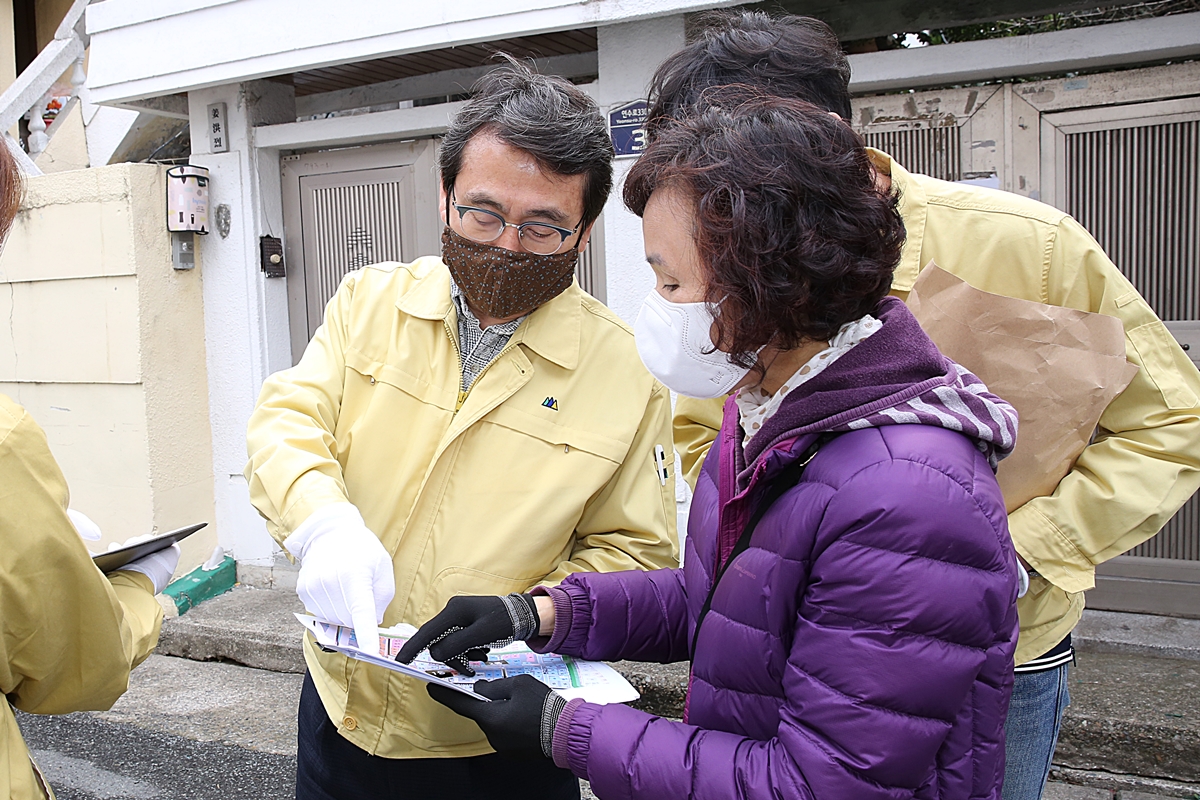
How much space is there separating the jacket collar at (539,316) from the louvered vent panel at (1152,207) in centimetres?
281

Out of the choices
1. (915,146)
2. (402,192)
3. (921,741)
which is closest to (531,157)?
(921,741)

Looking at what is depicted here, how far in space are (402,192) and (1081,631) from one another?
12.6 feet

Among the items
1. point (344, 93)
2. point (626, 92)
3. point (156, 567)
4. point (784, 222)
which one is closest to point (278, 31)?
point (344, 93)

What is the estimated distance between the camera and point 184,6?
4.81 m

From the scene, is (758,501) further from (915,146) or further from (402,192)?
(402,192)

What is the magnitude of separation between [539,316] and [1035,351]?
959mm

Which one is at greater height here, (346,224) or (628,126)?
(628,126)

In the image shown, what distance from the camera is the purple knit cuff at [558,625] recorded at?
161 centimetres

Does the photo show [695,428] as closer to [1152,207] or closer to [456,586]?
[456,586]

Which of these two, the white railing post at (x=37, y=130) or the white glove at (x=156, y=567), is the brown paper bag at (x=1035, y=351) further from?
the white railing post at (x=37, y=130)

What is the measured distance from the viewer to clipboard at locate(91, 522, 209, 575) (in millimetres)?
1604

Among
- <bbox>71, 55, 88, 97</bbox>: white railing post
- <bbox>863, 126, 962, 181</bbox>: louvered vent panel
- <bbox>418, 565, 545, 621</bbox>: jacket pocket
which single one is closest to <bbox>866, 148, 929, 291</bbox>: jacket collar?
<bbox>418, 565, 545, 621</bbox>: jacket pocket

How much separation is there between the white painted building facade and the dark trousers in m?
2.58

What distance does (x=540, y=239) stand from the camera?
187cm
